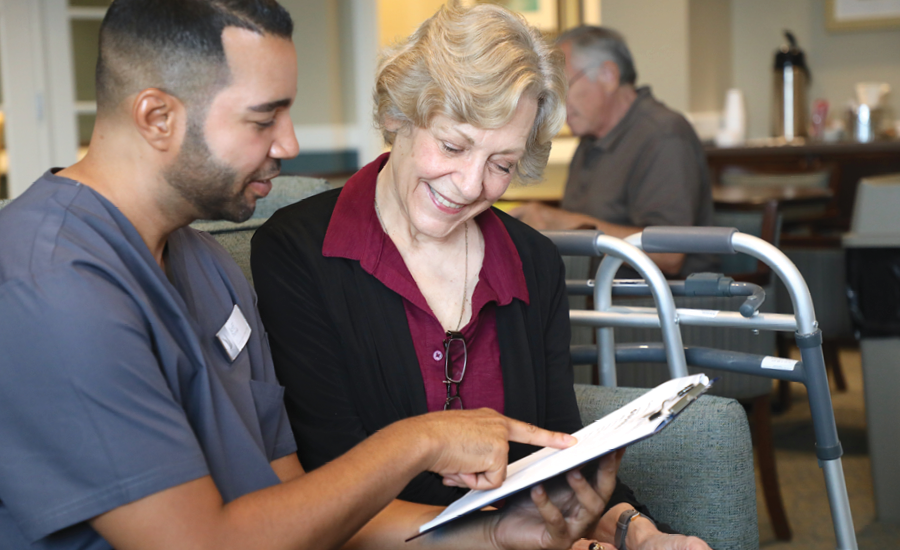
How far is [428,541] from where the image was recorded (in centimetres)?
115

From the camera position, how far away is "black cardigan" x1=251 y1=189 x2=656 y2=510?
1.21 metres

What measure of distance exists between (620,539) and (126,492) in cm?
71

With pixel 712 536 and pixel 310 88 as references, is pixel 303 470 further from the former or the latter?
pixel 310 88

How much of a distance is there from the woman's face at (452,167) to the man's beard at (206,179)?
0.39 m

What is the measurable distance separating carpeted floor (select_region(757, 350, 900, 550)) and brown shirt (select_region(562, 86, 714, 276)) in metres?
0.79

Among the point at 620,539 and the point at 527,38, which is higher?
the point at 527,38

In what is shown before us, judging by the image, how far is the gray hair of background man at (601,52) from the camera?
9.91ft

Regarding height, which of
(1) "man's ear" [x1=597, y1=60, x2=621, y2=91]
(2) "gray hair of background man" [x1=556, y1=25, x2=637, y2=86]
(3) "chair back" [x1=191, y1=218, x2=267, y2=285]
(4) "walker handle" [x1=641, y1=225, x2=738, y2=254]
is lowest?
(4) "walker handle" [x1=641, y1=225, x2=738, y2=254]

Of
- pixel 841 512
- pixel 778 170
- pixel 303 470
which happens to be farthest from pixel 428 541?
pixel 778 170

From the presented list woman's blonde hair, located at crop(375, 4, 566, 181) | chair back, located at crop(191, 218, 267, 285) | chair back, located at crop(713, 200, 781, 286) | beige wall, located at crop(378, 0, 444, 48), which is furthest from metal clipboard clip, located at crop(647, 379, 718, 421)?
beige wall, located at crop(378, 0, 444, 48)

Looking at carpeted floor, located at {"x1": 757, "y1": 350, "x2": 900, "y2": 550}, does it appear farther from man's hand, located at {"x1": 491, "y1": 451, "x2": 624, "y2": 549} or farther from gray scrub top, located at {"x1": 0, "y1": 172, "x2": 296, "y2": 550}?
gray scrub top, located at {"x1": 0, "y1": 172, "x2": 296, "y2": 550}

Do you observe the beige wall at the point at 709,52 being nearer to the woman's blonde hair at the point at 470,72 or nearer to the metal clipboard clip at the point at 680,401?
the woman's blonde hair at the point at 470,72

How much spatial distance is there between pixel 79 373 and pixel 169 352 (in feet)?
0.38

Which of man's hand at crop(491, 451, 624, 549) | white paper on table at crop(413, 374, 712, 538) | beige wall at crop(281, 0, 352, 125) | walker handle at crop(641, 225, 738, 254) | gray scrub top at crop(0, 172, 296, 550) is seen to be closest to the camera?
gray scrub top at crop(0, 172, 296, 550)
